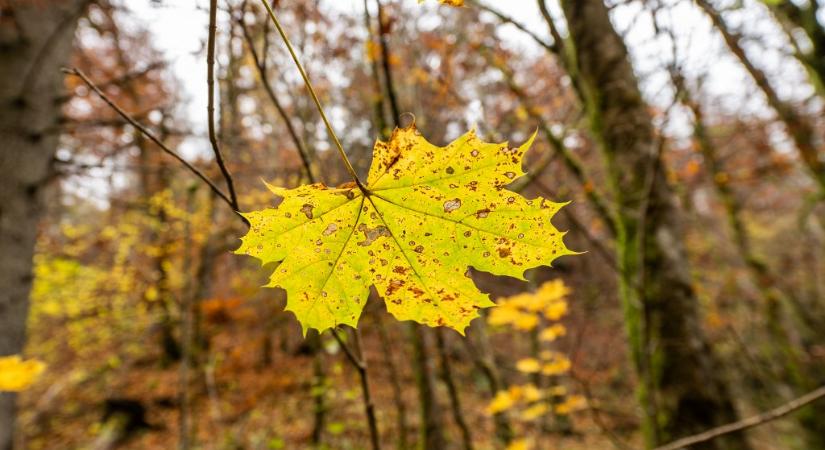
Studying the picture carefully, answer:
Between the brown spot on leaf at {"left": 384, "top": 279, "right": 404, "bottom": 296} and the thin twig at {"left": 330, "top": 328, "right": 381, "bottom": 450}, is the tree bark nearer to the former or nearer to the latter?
the thin twig at {"left": 330, "top": 328, "right": 381, "bottom": 450}

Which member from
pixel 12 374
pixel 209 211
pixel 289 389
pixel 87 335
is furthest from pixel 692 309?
pixel 87 335

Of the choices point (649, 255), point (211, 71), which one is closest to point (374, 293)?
point (649, 255)

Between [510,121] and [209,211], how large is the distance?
4.07 metres

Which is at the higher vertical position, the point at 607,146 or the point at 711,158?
the point at 711,158

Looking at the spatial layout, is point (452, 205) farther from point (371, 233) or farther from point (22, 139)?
point (22, 139)

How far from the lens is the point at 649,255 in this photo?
8.26 ft

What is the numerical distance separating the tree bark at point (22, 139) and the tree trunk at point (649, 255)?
331 centimetres

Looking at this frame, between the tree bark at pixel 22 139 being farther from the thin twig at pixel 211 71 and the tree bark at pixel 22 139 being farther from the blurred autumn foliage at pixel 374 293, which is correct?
the thin twig at pixel 211 71

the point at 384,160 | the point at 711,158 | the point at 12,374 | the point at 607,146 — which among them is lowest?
the point at 12,374

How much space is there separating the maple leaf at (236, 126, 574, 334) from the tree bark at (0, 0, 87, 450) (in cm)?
256

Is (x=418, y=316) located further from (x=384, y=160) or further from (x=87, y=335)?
(x=87, y=335)

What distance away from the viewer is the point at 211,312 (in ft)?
23.1

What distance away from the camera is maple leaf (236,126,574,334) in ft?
2.47

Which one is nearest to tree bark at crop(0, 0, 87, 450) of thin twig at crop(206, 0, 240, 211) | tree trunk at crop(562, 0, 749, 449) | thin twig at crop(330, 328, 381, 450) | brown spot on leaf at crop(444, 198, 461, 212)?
thin twig at crop(330, 328, 381, 450)
